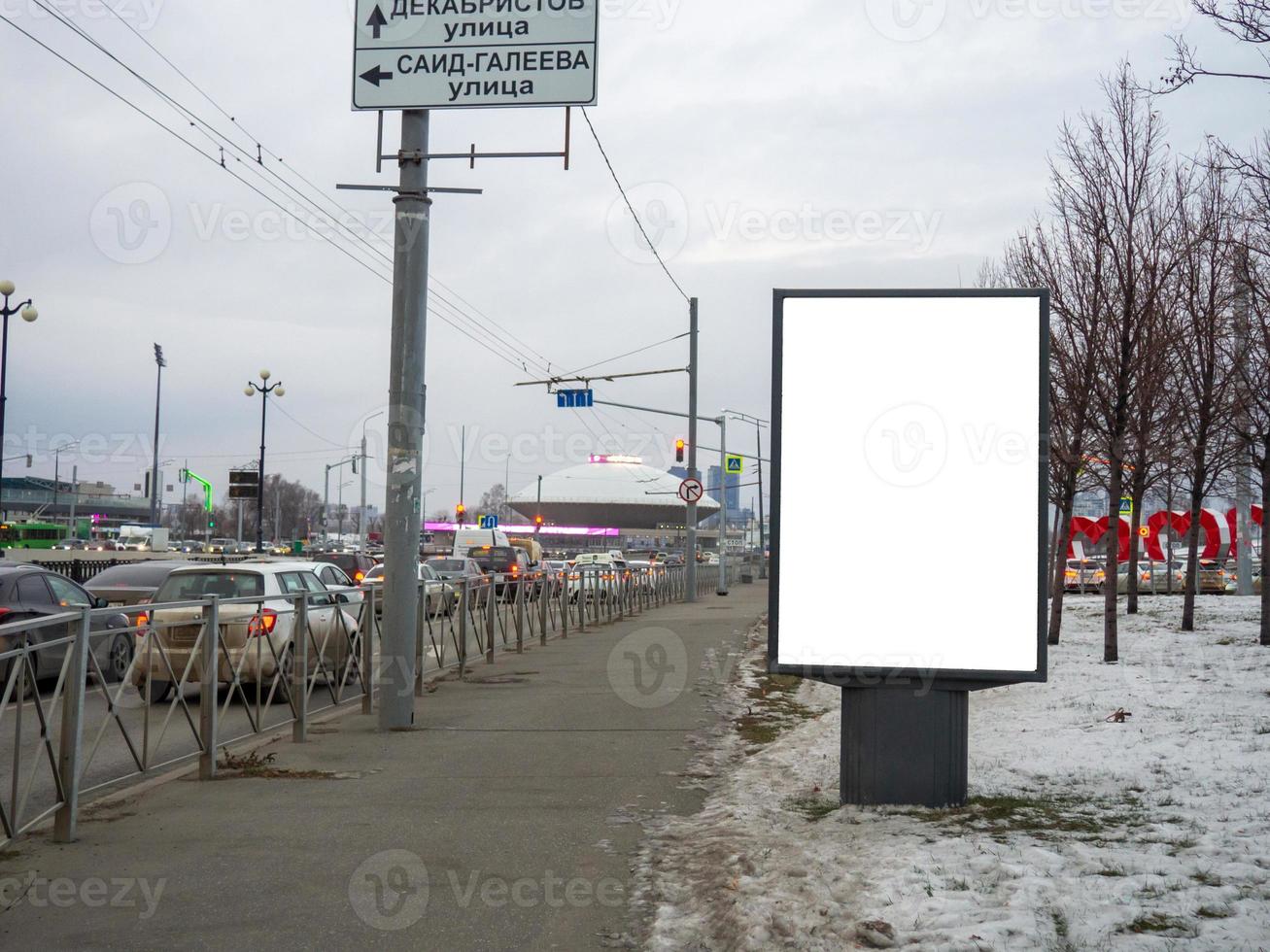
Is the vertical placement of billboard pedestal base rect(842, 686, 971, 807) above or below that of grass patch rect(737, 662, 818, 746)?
above

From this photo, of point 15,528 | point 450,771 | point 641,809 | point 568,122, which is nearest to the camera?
point 641,809

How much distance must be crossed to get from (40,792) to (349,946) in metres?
2.31

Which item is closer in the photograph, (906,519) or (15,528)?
(906,519)

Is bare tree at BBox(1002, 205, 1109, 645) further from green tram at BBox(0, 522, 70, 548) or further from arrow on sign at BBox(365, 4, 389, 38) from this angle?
green tram at BBox(0, 522, 70, 548)

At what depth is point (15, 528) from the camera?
5622 centimetres

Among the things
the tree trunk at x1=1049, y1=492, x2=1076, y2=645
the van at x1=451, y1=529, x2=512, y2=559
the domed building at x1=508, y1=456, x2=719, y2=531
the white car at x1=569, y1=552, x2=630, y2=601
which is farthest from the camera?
the domed building at x1=508, y1=456, x2=719, y2=531

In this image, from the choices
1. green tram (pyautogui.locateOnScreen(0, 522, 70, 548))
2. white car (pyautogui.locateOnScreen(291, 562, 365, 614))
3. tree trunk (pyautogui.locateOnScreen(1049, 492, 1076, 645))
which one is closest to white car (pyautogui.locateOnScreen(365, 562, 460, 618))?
white car (pyautogui.locateOnScreen(291, 562, 365, 614))

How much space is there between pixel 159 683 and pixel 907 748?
15.3 ft

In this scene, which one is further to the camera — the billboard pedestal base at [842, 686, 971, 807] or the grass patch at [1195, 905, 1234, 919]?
the billboard pedestal base at [842, 686, 971, 807]

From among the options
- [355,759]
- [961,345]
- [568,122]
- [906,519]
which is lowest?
[355,759]

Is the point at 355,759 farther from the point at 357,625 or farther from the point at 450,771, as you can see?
the point at 357,625

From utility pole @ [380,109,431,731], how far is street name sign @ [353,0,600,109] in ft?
1.49

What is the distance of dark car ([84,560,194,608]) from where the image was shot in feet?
61.9

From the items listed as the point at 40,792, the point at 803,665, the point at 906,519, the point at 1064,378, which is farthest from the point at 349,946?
the point at 1064,378
